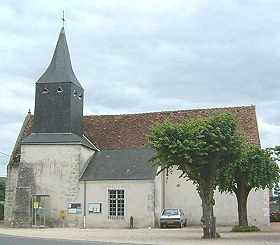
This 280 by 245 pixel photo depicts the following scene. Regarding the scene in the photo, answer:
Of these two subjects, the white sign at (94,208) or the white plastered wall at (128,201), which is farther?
the white sign at (94,208)

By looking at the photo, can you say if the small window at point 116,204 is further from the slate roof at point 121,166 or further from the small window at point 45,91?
the small window at point 45,91

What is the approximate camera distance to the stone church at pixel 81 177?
140 ft

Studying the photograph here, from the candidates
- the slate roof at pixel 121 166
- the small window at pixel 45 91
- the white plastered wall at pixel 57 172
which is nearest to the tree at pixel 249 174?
the slate roof at pixel 121 166

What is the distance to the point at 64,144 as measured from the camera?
4491 centimetres

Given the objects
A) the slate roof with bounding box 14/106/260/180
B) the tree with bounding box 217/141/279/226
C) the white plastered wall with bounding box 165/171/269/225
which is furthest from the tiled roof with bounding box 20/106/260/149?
the tree with bounding box 217/141/279/226

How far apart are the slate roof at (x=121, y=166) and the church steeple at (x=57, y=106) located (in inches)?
110

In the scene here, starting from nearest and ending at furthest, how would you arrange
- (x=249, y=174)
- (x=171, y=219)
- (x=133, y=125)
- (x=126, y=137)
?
(x=249, y=174)
(x=171, y=219)
(x=126, y=137)
(x=133, y=125)

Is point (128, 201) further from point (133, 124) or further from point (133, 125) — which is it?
point (133, 124)

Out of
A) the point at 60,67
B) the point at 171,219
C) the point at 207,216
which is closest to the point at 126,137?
the point at 60,67

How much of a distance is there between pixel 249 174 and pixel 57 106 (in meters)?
20.2

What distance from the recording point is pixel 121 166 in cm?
4412

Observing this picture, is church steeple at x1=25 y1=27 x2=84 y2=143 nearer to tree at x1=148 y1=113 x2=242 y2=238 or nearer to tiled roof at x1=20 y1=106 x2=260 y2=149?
tiled roof at x1=20 y1=106 x2=260 y2=149

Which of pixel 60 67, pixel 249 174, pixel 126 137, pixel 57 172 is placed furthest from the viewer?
pixel 126 137

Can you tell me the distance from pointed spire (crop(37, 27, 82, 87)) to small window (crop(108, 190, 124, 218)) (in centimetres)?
1043
